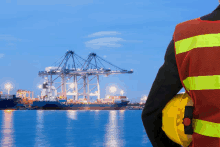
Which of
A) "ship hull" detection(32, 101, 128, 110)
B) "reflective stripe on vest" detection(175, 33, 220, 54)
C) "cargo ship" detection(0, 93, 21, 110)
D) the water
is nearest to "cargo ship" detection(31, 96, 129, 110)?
"ship hull" detection(32, 101, 128, 110)

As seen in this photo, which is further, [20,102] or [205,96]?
[20,102]

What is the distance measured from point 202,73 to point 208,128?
0.19 m

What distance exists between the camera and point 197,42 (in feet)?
3.59

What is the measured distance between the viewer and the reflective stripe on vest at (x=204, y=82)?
1044 millimetres

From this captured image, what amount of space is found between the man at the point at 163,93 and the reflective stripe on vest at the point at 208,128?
21mm

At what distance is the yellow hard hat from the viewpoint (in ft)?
3.73

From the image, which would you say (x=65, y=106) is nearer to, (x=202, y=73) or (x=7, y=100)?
(x=7, y=100)

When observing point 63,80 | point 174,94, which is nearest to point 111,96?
point 63,80

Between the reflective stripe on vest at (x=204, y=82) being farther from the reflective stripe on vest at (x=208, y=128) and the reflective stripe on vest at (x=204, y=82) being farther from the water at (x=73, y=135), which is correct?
the water at (x=73, y=135)

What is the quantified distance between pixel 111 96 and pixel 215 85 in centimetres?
11739

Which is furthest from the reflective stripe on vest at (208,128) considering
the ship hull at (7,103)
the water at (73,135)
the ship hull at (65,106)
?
the ship hull at (7,103)

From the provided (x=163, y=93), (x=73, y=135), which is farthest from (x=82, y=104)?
(x=163, y=93)

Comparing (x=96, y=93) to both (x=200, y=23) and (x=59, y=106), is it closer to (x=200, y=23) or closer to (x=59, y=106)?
(x=59, y=106)

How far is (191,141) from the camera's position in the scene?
116cm
